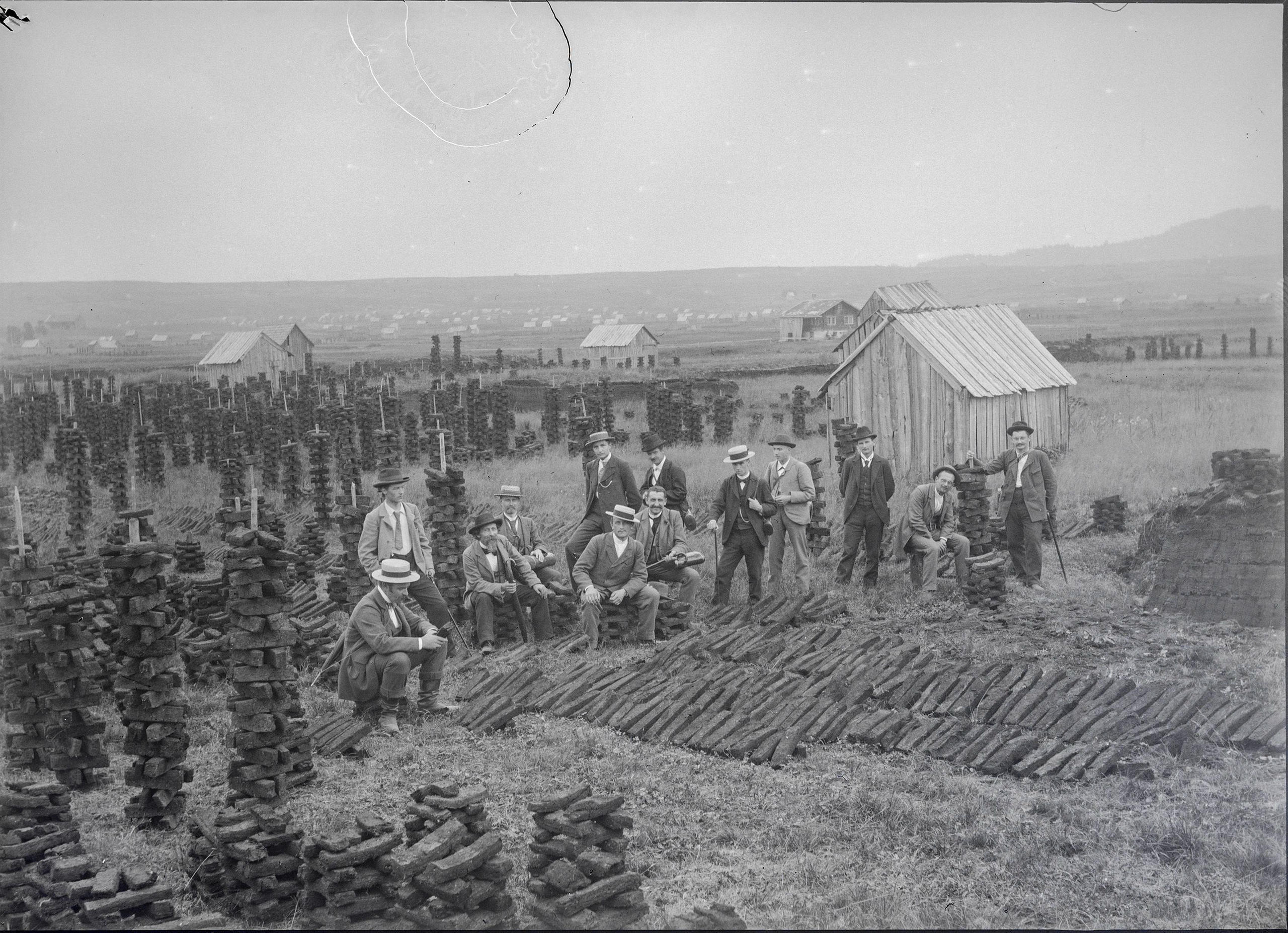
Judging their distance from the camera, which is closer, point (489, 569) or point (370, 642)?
point (370, 642)

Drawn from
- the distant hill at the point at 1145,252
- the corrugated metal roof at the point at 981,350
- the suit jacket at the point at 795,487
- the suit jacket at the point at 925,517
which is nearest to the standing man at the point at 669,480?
the suit jacket at the point at 795,487

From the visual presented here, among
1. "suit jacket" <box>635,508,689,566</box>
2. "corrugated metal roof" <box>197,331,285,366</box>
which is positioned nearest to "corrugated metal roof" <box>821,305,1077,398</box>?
"suit jacket" <box>635,508,689,566</box>

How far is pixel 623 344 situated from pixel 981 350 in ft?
90.4

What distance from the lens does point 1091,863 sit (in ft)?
17.5

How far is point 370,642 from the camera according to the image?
757 cm

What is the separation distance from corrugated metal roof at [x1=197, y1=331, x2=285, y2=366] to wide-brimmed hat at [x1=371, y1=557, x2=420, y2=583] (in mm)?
26692

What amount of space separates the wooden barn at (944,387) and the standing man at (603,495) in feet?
20.4

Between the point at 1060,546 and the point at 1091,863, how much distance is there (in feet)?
29.2

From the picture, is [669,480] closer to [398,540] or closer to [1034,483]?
[398,540]

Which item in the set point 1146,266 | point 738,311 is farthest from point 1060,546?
point 738,311

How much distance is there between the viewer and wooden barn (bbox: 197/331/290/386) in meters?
32.0

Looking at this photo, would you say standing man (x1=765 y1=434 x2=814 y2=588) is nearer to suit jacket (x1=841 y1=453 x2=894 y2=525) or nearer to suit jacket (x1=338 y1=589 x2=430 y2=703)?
suit jacket (x1=841 y1=453 x2=894 y2=525)

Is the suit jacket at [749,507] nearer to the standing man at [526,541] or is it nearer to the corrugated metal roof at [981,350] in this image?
the standing man at [526,541]

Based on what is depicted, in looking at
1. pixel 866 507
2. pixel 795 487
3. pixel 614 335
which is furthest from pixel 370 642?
pixel 614 335
